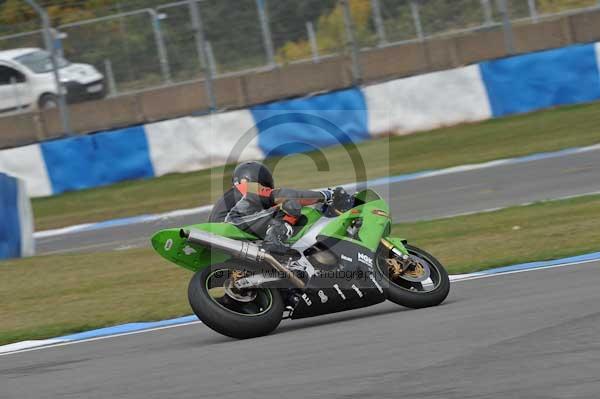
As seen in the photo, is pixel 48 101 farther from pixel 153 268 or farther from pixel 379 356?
pixel 379 356

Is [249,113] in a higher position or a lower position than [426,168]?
higher

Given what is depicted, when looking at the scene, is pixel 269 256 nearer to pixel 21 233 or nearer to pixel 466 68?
pixel 21 233

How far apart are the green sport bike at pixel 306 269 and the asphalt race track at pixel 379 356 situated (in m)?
0.15

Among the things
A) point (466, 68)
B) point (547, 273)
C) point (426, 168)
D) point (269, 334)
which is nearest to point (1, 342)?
point (269, 334)

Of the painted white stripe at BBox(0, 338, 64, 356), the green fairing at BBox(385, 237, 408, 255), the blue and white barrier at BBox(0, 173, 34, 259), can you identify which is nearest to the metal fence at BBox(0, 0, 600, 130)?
the blue and white barrier at BBox(0, 173, 34, 259)

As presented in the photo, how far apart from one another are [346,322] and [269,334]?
1.80 feet

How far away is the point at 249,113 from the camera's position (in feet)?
59.1

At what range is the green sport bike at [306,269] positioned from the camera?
6.82 m

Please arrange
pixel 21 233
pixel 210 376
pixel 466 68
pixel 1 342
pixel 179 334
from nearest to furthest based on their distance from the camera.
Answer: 1. pixel 210 376
2. pixel 179 334
3. pixel 1 342
4. pixel 21 233
5. pixel 466 68

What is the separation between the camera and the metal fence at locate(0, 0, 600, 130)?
60.3ft

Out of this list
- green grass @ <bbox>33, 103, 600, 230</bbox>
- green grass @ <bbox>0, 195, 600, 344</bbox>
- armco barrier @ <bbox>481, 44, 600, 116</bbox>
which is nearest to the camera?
green grass @ <bbox>0, 195, 600, 344</bbox>

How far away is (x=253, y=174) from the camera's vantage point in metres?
7.20

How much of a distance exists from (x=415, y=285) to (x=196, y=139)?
1123 cm

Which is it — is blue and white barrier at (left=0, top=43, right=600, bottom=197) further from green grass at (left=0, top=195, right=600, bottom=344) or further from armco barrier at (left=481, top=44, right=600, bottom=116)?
green grass at (left=0, top=195, right=600, bottom=344)
